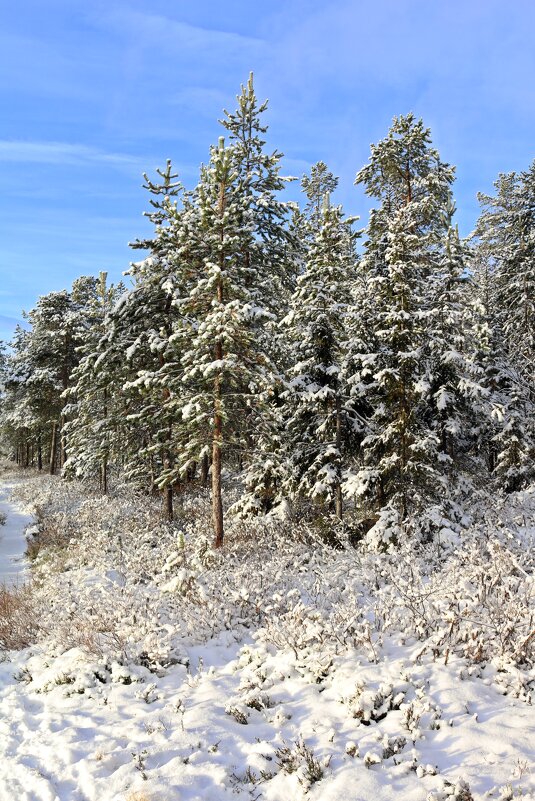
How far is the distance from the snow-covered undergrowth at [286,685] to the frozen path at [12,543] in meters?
6.86

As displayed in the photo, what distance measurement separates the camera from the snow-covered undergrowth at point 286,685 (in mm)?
5371

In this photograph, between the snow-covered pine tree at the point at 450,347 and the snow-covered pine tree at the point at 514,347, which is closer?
the snow-covered pine tree at the point at 450,347

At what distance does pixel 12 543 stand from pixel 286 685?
60.4 ft

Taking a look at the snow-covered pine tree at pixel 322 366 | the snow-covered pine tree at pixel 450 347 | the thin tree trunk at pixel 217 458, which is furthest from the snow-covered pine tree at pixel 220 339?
the snow-covered pine tree at pixel 450 347

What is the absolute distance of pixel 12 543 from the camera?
851 inches

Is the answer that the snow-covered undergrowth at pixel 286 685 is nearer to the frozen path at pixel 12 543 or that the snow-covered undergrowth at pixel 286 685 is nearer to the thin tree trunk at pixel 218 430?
the thin tree trunk at pixel 218 430

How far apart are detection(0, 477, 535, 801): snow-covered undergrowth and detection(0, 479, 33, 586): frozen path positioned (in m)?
6.86

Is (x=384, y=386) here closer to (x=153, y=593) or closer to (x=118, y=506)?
(x=153, y=593)

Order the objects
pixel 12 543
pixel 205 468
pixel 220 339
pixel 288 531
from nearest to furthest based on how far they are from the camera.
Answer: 1. pixel 220 339
2. pixel 288 531
3. pixel 12 543
4. pixel 205 468

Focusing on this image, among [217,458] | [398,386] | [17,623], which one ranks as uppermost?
[398,386]

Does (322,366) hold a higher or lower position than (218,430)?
higher

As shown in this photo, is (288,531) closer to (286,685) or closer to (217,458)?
(217,458)

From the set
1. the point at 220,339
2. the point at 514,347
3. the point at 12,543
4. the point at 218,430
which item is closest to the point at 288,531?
the point at 218,430

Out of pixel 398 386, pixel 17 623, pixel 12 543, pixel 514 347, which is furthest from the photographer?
pixel 514 347
